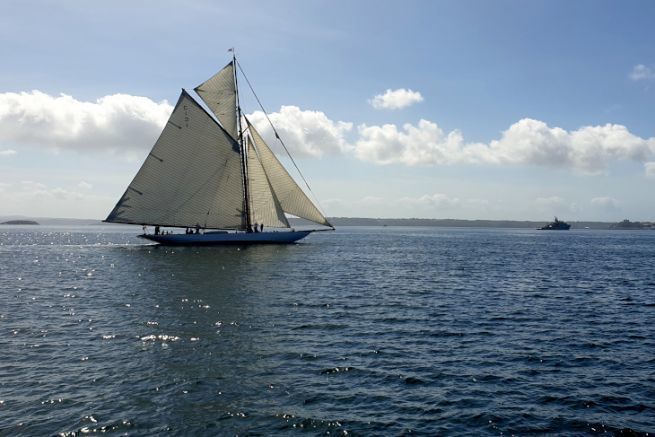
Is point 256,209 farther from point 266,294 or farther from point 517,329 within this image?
point 517,329

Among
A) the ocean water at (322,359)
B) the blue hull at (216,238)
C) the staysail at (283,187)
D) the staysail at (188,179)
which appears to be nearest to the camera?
the ocean water at (322,359)

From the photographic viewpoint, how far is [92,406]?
15617 millimetres

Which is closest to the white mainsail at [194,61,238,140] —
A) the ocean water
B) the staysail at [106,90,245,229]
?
the staysail at [106,90,245,229]

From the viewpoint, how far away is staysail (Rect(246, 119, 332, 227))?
259 feet

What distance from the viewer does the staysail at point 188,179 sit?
74125 millimetres

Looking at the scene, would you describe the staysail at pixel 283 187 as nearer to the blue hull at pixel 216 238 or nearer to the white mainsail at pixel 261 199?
the white mainsail at pixel 261 199

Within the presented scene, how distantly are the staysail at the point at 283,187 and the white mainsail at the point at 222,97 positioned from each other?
10.6ft

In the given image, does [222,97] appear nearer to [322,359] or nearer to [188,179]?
[188,179]

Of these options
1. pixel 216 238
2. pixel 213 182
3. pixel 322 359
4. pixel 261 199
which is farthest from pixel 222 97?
pixel 322 359

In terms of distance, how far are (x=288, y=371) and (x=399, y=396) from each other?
4.59 m

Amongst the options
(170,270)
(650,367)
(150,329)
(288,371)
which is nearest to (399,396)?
(288,371)

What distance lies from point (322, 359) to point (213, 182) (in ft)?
196

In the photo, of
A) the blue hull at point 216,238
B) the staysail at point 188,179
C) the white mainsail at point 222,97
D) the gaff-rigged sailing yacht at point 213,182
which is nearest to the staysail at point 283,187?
the gaff-rigged sailing yacht at point 213,182

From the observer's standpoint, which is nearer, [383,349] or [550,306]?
[383,349]
